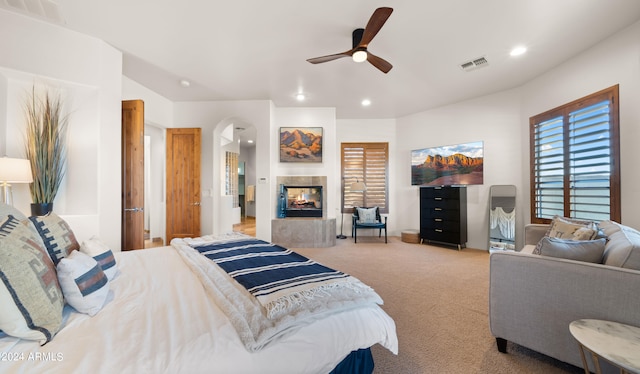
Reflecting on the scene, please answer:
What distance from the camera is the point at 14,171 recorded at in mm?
2041

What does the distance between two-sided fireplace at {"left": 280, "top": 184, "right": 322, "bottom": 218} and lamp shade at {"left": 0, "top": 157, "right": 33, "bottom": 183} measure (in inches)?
130

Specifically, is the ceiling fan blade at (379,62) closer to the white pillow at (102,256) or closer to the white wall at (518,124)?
the white wall at (518,124)

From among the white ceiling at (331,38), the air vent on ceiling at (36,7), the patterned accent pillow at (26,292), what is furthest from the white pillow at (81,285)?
the air vent on ceiling at (36,7)

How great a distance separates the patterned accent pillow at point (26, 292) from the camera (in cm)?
85

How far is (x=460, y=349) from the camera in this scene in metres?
1.76

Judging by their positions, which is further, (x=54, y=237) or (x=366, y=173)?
(x=366, y=173)

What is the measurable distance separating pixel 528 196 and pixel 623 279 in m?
3.24

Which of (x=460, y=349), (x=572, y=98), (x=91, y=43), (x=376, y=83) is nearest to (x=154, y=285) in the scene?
(x=460, y=349)

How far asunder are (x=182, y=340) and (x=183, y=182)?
419 cm

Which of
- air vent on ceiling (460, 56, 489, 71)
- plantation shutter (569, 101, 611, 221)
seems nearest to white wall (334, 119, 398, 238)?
air vent on ceiling (460, 56, 489, 71)

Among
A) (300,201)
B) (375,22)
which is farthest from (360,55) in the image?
(300,201)

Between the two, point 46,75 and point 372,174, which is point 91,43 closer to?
point 46,75

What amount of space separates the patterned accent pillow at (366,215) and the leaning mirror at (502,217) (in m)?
2.10

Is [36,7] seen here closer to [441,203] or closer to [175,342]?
[175,342]
